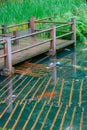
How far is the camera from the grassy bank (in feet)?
39.5

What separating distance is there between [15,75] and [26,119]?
8.46 ft

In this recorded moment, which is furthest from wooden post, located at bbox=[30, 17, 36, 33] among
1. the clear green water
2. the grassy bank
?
the clear green water

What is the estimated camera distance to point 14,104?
5.81 meters

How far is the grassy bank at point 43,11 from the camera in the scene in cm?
1204

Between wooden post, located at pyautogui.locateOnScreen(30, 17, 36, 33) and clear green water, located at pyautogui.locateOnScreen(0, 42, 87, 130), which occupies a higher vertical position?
wooden post, located at pyautogui.locateOnScreen(30, 17, 36, 33)

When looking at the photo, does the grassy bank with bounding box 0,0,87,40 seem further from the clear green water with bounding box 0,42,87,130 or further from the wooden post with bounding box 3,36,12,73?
the wooden post with bounding box 3,36,12,73

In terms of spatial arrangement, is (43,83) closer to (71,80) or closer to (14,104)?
Answer: (71,80)

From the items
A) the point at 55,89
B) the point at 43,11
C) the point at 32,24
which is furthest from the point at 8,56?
the point at 43,11

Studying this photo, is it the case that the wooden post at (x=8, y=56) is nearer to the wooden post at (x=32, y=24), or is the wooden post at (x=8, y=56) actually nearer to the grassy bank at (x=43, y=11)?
the wooden post at (x=32, y=24)

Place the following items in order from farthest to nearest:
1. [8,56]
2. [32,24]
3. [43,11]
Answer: [43,11], [32,24], [8,56]

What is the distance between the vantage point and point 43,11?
43.5ft

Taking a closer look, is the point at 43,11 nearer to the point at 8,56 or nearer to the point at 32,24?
the point at 32,24

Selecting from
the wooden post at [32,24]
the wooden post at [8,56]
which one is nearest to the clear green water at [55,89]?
the wooden post at [8,56]

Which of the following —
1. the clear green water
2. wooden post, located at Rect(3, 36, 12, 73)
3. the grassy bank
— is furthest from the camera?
the grassy bank
